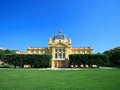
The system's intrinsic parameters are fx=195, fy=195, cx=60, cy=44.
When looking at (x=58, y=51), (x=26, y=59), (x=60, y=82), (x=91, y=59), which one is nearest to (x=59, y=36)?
(x=58, y=51)

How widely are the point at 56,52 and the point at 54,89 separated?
69407 mm

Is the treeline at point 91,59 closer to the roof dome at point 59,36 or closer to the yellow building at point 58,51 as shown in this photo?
the yellow building at point 58,51

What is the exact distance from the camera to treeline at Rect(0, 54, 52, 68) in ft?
224

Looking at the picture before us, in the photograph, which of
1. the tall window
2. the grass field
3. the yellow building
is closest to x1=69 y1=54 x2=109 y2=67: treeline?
the yellow building

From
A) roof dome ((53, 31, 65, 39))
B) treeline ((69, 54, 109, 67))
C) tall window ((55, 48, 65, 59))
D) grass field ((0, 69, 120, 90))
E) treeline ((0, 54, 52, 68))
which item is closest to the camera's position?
grass field ((0, 69, 120, 90))

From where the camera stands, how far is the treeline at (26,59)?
68.3 m

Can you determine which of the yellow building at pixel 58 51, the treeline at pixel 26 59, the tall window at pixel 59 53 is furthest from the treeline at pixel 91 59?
the tall window at pixel 59 53

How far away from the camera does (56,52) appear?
8419 centimetres

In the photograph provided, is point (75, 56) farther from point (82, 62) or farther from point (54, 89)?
point (54, 89)

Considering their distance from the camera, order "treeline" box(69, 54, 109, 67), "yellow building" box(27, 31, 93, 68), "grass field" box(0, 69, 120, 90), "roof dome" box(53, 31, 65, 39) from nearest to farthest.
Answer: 1. "grass field" box(0, 69, 120, 90)
2. "treeline" box(69, 54, 109, 67)
3. "yellow building" box(27, 31, 93, 68)
4. "roof dome" box(53, 31, 65, 39)

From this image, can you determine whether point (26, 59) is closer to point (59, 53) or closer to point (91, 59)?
point (59, 53)

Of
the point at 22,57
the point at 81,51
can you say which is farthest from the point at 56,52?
the point at 22,57

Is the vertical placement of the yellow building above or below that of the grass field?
above

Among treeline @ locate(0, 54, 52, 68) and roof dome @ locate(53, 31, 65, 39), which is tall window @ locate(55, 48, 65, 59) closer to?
roof dome @ locate(53, 31, 65, 39)
